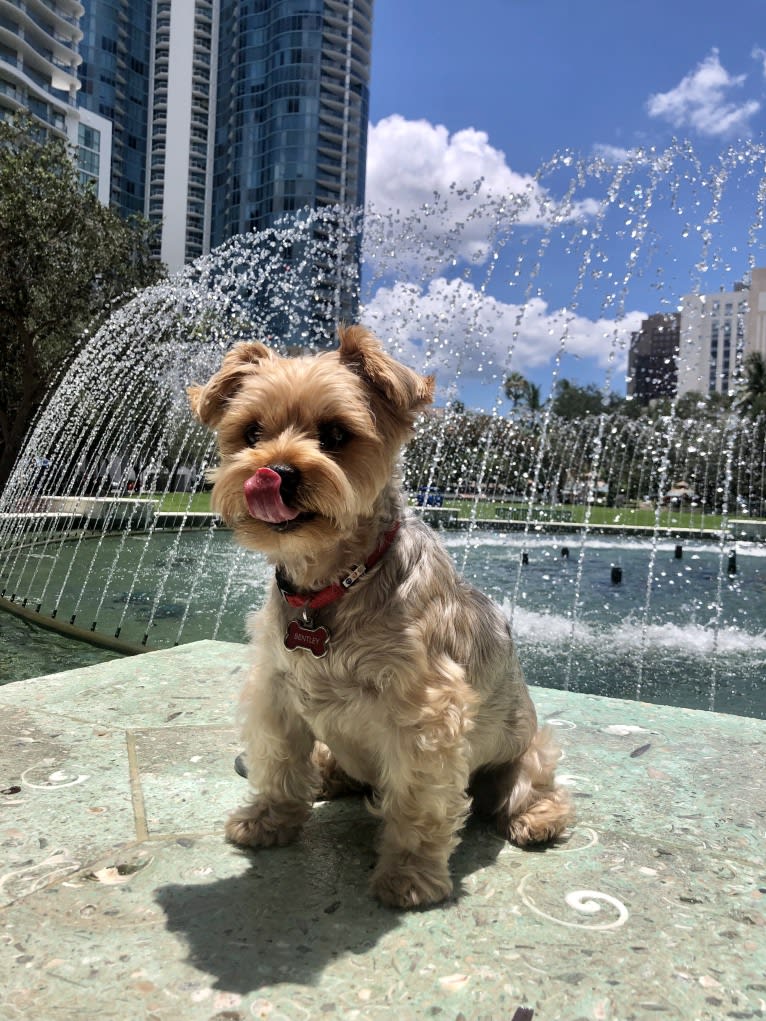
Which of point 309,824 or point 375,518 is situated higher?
point 375,518

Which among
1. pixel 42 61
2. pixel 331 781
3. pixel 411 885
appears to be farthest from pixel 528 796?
pixel 42 61

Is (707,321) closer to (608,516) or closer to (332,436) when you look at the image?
(332,436)

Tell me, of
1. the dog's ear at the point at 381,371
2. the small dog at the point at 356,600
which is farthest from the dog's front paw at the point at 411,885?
the dog's ear at the point at 381,371

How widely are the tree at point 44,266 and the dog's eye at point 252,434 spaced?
2402cm

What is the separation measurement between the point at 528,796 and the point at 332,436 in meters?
1.47

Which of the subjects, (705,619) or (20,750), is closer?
(20,750)

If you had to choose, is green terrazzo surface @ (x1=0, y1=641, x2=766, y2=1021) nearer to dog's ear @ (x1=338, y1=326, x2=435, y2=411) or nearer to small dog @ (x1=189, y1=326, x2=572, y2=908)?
small dog @ (x1=189, y1=326, x2=572, y2=908)

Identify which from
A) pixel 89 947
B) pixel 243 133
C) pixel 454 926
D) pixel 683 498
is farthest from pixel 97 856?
pixel 243 133

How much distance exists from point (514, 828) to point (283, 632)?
1108 millimetres

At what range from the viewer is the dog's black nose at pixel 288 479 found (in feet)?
6.64

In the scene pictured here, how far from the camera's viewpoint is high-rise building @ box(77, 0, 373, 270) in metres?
102

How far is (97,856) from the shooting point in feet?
7.70

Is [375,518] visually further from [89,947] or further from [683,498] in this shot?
[683,498]

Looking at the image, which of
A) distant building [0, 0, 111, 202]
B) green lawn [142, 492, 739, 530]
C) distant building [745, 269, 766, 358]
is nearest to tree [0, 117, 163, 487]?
green lawn [142, 492, 739, 530]
